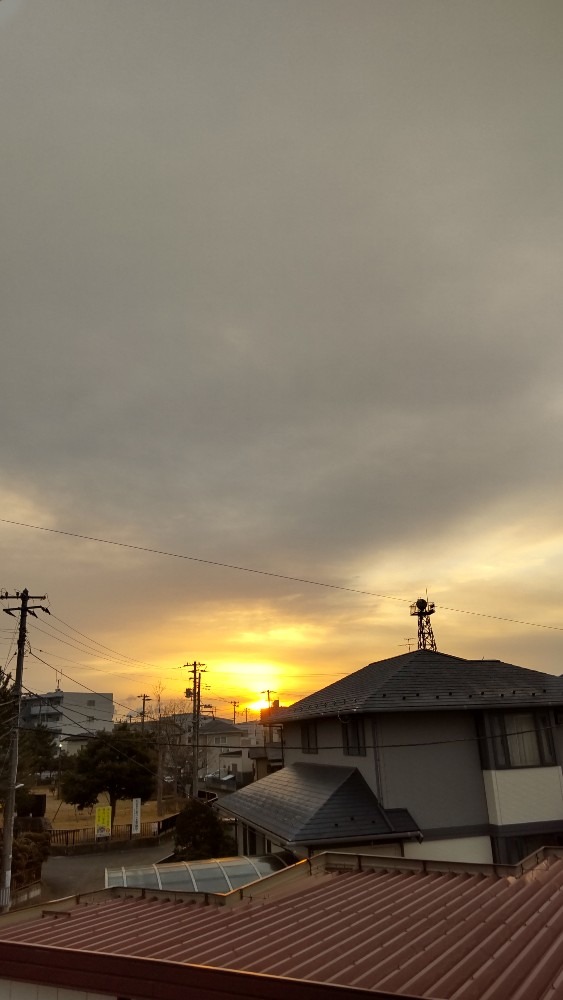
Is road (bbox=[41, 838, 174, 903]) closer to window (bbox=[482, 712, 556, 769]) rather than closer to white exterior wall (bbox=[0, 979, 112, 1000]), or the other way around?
window (bbox=[482, 712, 556, 769])

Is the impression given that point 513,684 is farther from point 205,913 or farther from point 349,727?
point 205,913

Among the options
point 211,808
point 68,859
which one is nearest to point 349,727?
point 211,808

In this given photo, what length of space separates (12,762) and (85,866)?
38.1 ft

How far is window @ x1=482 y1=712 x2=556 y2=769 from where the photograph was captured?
17.6 m

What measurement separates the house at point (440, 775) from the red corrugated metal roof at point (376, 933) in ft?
24.3

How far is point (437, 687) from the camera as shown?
18641mm

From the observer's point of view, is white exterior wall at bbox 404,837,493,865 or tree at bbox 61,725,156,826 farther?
tree at bbox 61,725,156,826

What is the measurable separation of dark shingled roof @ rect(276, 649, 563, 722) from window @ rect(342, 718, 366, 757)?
2.28 ft

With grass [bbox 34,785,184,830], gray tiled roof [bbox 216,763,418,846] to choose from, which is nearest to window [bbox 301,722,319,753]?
gray tiled roof [bbox 216,763,418,846]

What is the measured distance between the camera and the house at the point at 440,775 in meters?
16.2

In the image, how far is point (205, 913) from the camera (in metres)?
7.69

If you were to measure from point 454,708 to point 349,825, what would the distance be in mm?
4529

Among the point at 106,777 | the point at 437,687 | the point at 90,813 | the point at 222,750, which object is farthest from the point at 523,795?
the point at 222,750

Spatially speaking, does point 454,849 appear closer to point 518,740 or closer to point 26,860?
point 518,740
